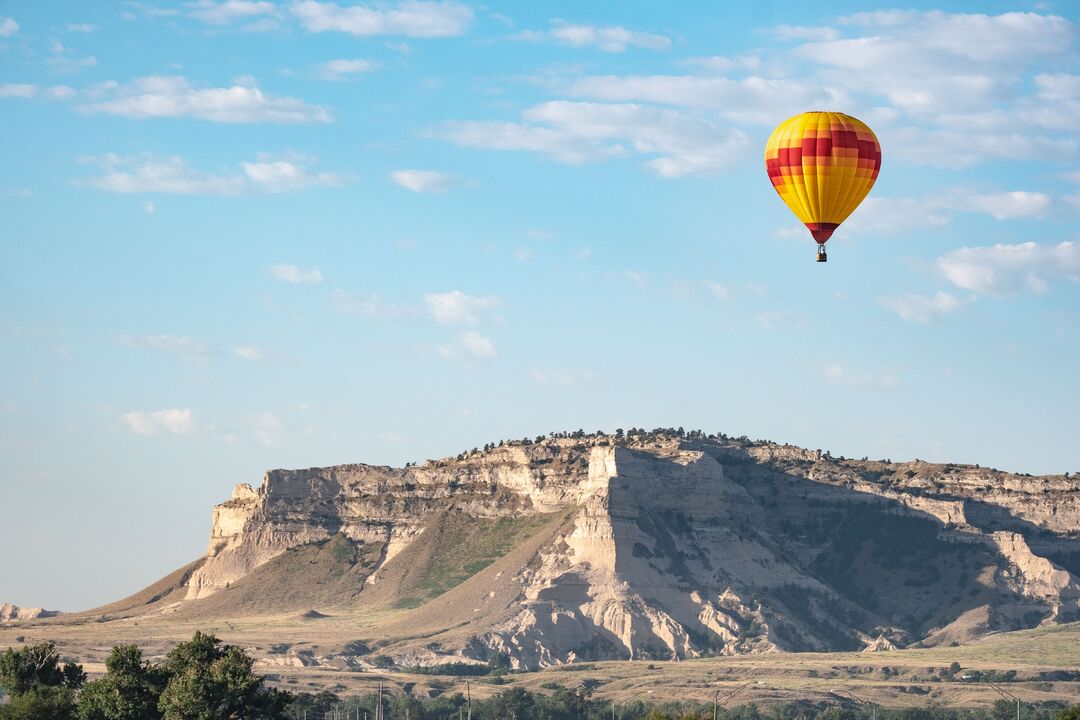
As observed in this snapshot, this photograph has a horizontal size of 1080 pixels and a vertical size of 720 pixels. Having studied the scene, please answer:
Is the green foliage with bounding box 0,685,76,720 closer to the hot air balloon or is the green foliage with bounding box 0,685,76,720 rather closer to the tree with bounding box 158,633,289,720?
the tree with bounding box 158,633,289,720

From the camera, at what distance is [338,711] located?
172 m

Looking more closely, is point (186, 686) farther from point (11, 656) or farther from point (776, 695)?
point (776, 695)

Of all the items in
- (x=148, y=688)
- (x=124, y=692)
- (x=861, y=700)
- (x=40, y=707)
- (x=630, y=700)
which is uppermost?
(x=630, y=700)

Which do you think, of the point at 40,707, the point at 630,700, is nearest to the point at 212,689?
the point at 40,707

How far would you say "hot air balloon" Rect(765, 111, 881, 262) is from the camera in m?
111

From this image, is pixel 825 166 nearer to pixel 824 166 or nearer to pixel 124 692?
pixel 824 166

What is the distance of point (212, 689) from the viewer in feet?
344

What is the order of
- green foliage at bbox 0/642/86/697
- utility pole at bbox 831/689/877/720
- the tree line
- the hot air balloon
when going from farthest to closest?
1. utility pole at bbox 831/689/877/720
2. green foliage at bbox 0/642/86/697
3. the hot air balloon
4. the tree line

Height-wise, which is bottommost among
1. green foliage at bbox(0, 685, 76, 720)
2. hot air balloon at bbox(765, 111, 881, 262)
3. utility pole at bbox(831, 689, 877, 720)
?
green foliage at bbox(0, 685, 76, 720)

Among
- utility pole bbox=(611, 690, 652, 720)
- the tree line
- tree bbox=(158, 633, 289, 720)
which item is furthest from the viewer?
utility pole bbox=(611, 690, 652, 720)

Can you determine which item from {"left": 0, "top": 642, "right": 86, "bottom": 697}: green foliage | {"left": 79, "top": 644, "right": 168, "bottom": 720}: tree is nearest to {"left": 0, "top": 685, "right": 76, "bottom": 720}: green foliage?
{"left": 79, "top": 644, "right": 168, "bottom": 720}: tree

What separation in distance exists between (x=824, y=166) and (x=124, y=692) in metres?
43.2

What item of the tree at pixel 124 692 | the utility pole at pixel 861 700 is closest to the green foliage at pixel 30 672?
the tree at pixel 124 692

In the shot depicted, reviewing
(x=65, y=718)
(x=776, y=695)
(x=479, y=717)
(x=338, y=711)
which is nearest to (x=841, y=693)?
(x=776, y=695)
